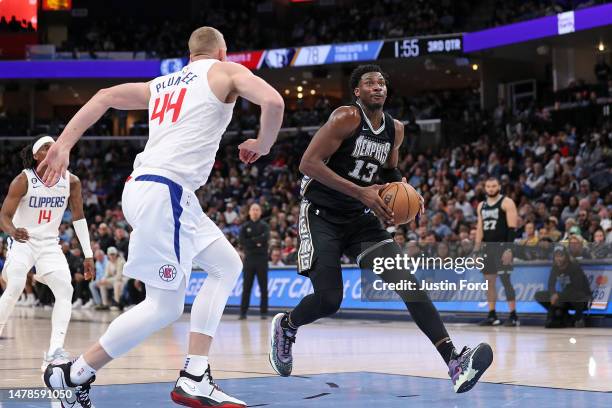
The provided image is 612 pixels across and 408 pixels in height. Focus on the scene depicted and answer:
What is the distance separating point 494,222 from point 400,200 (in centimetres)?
685

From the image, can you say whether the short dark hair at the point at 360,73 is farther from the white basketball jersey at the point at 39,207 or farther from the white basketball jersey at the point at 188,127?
the white basketball jersey at the point at 39,207

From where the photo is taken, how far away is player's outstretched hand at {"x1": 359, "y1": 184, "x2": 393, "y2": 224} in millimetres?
6105

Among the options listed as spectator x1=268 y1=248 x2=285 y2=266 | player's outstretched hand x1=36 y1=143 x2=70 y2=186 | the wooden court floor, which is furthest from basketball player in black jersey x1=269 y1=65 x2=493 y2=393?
spectator x1=268 y1=248 x2=285 y2=266

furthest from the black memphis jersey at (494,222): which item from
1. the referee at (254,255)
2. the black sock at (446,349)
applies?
the black sock at (446,349)

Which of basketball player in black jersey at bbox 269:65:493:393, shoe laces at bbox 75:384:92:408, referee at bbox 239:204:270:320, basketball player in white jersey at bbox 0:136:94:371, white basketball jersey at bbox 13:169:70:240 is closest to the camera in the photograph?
shoe laces at bbox 75:384:92:408

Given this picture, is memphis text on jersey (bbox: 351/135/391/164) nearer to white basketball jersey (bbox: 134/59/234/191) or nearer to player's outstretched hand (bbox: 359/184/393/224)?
player's outstretched hand (bbox: 359/184/393/224)

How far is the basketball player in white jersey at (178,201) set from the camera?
4.91 metres

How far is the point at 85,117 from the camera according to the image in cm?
506

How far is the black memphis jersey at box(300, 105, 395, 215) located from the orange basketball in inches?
10.1

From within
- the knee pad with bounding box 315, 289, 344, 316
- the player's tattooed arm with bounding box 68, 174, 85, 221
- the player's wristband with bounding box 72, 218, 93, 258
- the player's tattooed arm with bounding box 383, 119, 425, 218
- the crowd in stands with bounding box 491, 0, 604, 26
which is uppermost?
the crowd in stands with bounding box 491, 0, 604, 26

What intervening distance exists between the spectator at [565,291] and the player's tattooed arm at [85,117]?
846 centimetres

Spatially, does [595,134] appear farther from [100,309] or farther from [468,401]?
[468,401]

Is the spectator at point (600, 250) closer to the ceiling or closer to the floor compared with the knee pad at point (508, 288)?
closer to the ceiling

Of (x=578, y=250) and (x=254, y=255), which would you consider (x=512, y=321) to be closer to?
(x=578, y=250)
